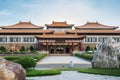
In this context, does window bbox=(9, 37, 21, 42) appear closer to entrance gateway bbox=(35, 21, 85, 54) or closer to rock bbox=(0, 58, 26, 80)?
entrance gateway bbox=(35, 21, 85, 54)

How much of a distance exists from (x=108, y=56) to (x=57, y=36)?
39.8 metres

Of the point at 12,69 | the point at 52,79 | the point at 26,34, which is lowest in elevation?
the point at 52,79

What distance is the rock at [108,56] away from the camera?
19.5 metres

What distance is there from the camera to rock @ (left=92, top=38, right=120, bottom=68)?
1947 centimetres

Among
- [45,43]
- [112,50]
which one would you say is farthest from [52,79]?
[45,43]

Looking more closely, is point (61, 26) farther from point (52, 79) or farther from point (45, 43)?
point (52, 79)

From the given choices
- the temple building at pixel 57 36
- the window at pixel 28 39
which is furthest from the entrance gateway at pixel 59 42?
the window at pixel 28 39

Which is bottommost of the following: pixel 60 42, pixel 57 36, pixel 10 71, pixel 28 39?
pixel 10 71

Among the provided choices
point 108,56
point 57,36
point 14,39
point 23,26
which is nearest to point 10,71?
point 108,56

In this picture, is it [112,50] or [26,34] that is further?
[26,34]

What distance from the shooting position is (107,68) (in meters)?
19.5

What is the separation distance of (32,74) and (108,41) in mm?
6772

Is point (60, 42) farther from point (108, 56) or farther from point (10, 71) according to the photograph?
point (10, 71)

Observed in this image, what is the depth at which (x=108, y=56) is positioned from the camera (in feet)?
65.0
